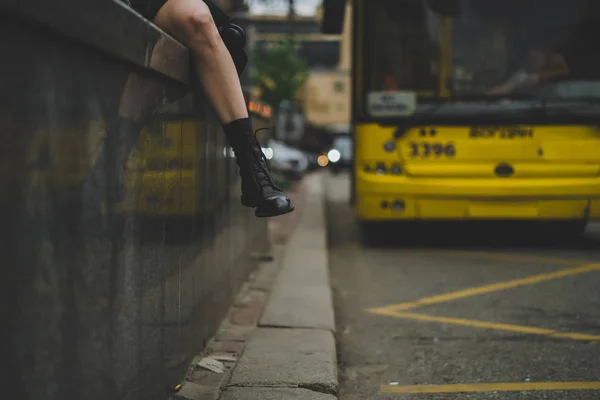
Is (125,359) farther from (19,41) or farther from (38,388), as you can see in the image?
(19,41)

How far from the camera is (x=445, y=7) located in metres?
8.17

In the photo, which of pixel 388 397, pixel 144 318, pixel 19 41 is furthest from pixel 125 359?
pixel 388 397

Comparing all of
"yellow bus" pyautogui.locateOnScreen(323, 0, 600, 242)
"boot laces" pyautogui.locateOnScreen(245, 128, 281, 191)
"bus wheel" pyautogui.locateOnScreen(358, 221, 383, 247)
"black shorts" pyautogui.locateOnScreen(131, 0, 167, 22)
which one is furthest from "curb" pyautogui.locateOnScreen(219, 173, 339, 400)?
"bus wheel" pyautogui.locateOnScreen(358, 221, 383, 247)

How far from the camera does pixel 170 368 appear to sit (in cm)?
320

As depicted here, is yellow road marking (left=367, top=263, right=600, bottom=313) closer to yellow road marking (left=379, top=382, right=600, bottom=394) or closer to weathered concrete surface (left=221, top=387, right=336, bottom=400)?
yellow road marking (left=379, top=382, right=600, bottom=394)

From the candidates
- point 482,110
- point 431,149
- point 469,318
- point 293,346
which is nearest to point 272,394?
point 293,346

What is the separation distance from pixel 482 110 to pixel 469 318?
338 cm

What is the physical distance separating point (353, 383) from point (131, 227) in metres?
1.65

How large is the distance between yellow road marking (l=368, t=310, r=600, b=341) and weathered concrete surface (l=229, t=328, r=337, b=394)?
3.03 ft

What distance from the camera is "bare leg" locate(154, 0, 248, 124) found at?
11.2ft

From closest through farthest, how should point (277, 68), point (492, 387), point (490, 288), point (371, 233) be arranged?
point (492, 387) → point (490, 288) → point (371, 233) → point (277, 68)

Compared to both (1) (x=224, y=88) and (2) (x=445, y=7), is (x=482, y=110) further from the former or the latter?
(1) (x=224, y=88)

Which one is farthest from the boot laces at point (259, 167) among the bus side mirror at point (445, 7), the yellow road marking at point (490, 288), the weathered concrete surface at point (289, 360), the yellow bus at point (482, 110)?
the bus side mirror at point (445, 7)

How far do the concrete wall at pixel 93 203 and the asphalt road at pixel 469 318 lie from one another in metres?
1.11
